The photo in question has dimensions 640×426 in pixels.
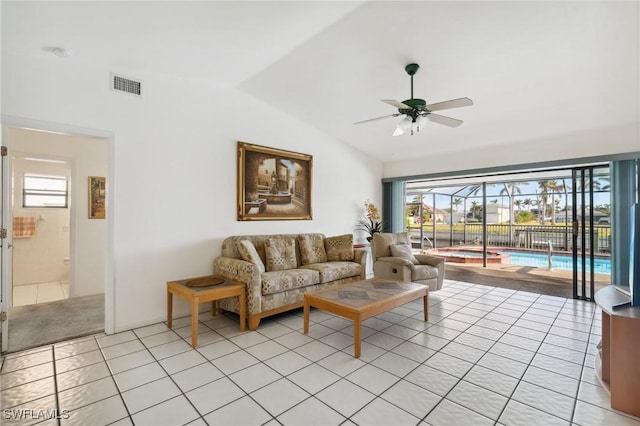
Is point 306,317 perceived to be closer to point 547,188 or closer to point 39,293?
point 39,293

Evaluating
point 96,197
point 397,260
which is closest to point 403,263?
point 397,260

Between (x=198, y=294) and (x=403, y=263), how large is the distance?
9.17 ft

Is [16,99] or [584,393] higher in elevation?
[16,99]

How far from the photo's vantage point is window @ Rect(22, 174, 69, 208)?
5.11 metres

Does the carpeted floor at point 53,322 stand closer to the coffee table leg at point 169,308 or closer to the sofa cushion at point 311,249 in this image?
the coffee table leg at point 169,308

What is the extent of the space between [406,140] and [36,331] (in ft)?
18.6

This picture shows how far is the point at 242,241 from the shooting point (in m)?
3.71

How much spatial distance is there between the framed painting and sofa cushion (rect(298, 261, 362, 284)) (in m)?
1.02

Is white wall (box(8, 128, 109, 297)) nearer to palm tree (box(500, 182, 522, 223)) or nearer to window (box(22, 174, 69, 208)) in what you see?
window (box(22, 174, 69, 208))

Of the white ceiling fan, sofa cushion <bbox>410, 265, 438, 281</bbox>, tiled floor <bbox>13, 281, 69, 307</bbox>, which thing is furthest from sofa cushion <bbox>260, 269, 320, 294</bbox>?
tiled floor <bbox>13, 281, 69, 307</bbox>

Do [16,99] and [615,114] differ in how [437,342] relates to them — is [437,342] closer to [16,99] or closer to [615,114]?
[615,114]

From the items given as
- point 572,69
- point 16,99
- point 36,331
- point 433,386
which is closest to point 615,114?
point 572,69

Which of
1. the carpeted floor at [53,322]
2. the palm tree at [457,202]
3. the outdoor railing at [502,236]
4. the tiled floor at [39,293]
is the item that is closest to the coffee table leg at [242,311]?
the carpeted floor at [53,322]

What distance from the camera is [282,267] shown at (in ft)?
13.2
